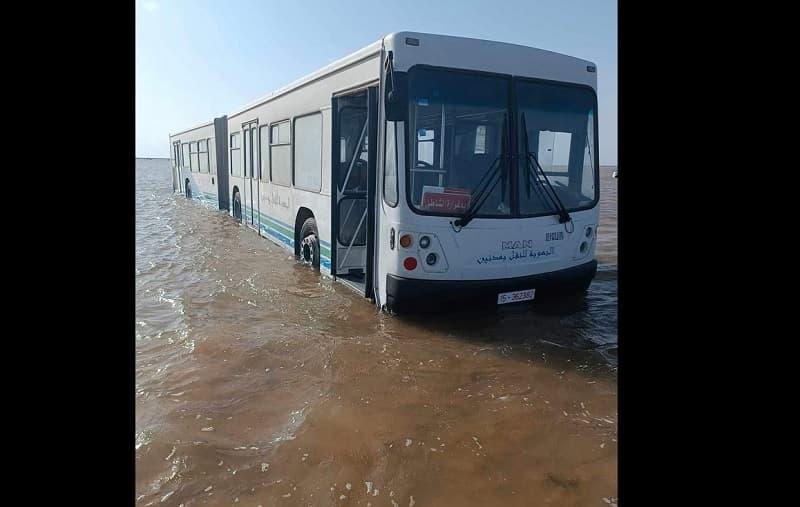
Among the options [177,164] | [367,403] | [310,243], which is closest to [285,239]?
[310,243]

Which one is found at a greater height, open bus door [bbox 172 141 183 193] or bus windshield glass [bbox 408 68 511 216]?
open bus door [bbox 172 141 183 193]

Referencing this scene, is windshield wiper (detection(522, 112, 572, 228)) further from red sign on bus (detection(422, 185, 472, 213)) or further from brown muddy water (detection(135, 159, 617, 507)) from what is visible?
brown muddy water (detection(135, 159, 617, 507))

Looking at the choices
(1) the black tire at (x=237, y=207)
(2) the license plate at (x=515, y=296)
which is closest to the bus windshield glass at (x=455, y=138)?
(2) the license plate at (x=515, y=296)

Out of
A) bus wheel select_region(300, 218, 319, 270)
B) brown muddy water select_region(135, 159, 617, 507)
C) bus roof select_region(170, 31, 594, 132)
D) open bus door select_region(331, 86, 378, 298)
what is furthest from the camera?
bus wheel select_region(300, 218, 319, 270)

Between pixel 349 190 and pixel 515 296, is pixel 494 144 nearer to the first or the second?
pixel 515 296

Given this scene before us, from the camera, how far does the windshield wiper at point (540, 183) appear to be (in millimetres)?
5508

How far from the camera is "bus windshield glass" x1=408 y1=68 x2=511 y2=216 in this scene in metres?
5.16

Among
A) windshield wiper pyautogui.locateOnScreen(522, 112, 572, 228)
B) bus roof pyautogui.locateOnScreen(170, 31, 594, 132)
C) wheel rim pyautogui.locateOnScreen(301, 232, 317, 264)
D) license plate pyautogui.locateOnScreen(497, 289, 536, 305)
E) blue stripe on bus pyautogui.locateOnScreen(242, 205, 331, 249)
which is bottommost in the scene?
license plate pyautogui.locateOnScreen(497, 289, 536, 305)

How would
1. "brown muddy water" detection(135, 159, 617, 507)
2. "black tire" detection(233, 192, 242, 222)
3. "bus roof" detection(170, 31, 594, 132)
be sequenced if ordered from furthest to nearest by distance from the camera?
"black tire" detection(233, 192, 242, 222)
"bus roof" detection(170, 31, 594, 132)
"brown muddy water" detection(135, 159, 617, 507)

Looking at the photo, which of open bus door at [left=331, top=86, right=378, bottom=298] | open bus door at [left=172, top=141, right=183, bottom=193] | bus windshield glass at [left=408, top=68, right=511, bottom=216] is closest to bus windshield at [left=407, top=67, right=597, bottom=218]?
bus windshield glass at [left=408, top=68, right=511, bottom=216]

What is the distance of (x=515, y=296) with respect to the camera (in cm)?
562

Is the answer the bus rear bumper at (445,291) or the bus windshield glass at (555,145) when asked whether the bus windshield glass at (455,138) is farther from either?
the bus rear bumper at (445,291)
